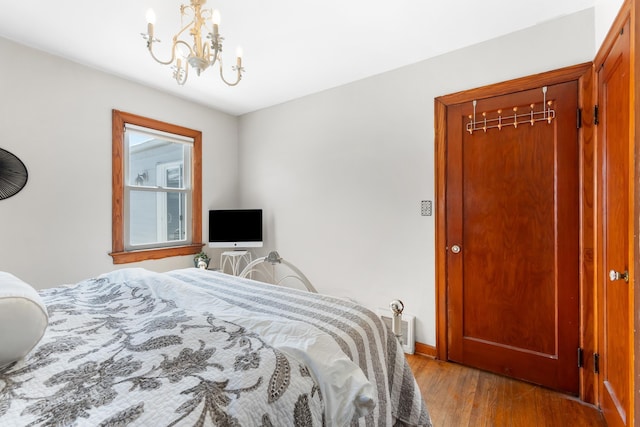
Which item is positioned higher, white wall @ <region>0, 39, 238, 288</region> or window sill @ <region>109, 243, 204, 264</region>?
white wall @ <region>0, 39, 238, 288</region>

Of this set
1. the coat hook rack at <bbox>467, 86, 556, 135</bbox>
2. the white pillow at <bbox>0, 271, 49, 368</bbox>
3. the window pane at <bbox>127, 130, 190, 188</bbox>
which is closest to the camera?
the white pillow at <bbox>0, 271, 49, 368</bbox>

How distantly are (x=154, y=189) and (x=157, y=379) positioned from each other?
2888 mm

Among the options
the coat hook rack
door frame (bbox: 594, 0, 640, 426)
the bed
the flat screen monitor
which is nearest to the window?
A: the flat screen monitor

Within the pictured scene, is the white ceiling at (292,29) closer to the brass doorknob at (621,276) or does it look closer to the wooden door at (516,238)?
the wooden door at (516,238)

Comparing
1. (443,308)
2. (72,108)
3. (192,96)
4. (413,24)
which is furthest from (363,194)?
(72,108)

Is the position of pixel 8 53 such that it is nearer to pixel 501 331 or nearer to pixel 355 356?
pixel 355 356

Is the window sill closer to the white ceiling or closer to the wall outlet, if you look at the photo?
the white ceiling

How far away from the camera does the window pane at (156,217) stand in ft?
10.0

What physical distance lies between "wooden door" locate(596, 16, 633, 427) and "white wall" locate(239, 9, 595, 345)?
55cm

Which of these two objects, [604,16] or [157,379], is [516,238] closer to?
[604,16]

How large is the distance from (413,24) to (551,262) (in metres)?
1.92

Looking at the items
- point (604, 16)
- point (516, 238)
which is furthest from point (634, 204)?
point (604, 16)

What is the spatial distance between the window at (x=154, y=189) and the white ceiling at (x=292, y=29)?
1.89 ft

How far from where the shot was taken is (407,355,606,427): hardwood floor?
5.68ft
